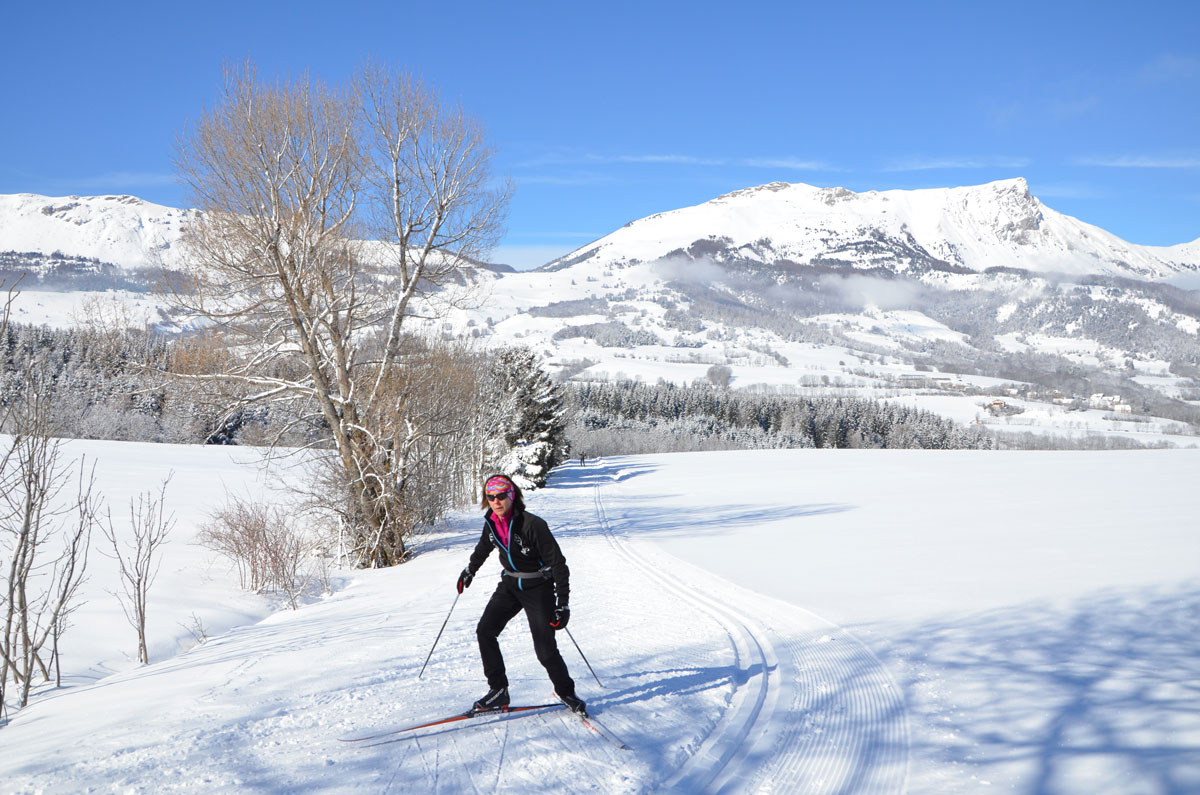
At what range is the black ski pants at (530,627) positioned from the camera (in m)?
5.23

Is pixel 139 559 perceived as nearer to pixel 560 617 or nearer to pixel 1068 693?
pixel 560 617

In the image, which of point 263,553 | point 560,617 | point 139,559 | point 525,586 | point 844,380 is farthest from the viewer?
point 844,380

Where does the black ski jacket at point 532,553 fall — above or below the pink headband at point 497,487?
below

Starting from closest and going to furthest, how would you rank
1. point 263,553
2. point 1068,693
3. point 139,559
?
point 1068,693 → point 139,559 → point 263,553

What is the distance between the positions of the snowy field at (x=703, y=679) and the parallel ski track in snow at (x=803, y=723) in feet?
0.10

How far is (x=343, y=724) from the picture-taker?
16.8 feet

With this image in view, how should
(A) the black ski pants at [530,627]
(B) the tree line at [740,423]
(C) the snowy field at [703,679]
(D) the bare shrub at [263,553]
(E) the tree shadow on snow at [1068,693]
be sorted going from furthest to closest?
(B) the tree line at [740,423] → (D) the bare shrub at [263,553] → (A) the black ski pants at [530,627] → (E) the tree shadow on snow at [1068,693] → (C) the snowy field at [703,679]

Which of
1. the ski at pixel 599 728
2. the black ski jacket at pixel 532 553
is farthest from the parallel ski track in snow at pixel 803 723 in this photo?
the black ski jacket at pixel 532 553

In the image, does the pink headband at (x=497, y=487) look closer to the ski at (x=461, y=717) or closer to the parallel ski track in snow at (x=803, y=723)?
the ski at (x=461, y=717)

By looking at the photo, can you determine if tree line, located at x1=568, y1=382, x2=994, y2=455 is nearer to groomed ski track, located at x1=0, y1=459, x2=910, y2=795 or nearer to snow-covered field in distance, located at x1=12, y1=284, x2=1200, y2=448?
snow-covered field in distance, located at x1=12, y1=284, x2=1200, y2=448

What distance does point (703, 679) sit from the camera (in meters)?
6.56

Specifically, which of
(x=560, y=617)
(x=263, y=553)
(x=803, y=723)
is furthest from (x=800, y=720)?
(x=263, y=553)

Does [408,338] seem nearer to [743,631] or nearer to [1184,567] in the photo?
[743,631]

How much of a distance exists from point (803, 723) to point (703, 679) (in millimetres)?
1245
